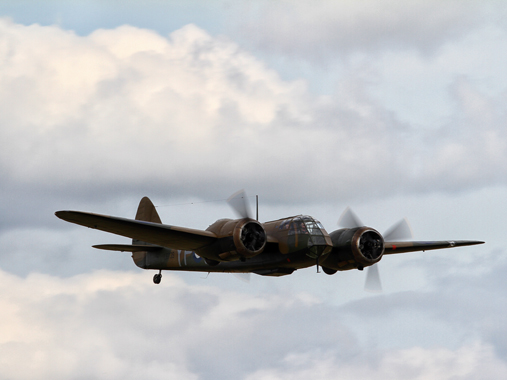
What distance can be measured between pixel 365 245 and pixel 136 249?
40.4 feet

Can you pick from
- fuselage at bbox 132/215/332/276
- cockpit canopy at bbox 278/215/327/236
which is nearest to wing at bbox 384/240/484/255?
cockpit canopy at bbox 278/215/327/236

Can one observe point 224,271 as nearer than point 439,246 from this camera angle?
Yes

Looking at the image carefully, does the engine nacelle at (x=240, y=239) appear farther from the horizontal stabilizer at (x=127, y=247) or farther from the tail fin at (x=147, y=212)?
the tail fin at (x=147, y=212)

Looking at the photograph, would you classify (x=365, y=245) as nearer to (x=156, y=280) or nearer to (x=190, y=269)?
(x=190, y=269)

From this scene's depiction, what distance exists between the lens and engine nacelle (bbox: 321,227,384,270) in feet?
107

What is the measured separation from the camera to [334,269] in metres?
34.2

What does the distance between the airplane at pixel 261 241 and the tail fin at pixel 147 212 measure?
516cm

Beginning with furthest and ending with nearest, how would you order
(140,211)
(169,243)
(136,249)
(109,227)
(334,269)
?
(140,211) < (136,249) < (334,269) < (169,243) < (109,227)

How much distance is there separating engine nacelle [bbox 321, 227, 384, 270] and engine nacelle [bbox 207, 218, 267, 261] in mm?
4327

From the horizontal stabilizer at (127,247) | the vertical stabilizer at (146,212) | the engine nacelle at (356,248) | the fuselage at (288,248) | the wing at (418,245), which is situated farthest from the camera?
the vertical stabilizer at (146,212)

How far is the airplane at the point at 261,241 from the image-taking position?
29734 millimetres

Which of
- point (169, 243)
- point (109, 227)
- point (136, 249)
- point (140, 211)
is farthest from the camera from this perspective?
point (140, 211)

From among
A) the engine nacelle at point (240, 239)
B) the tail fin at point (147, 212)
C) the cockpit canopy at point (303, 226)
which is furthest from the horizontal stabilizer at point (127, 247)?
the cockpit canopy at point (303, 226)

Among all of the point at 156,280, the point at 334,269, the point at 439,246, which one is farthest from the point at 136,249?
the point at 439,246
